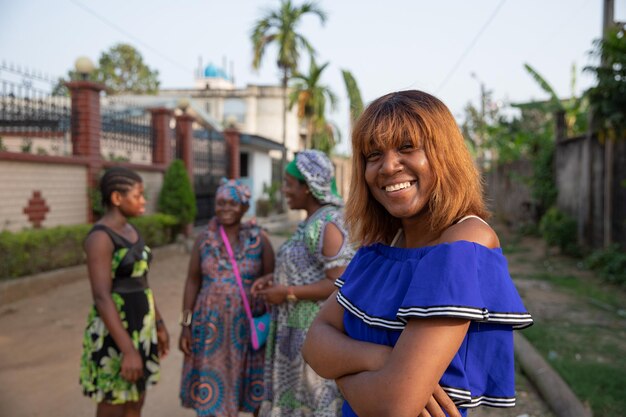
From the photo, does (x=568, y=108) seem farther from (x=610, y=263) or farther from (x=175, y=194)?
(x=175, y=194)

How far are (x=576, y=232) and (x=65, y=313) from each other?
31.4 feet

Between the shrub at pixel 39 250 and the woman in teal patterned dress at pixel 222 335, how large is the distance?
16.4 feet

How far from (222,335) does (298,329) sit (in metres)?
0.57

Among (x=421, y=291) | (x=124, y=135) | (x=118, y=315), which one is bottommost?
(x=118, y=315)

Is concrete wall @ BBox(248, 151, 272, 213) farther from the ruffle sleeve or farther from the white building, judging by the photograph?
the ruffle sleeve

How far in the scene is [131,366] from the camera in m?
2.88

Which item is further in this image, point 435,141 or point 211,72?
point 211,72

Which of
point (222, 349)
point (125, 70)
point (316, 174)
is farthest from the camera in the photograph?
point (125, 70)

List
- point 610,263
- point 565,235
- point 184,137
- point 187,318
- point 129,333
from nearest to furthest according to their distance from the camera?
1. point 129,333
2. point 187,318
3. point 610,263
4. point 565,235
5. point 184,137

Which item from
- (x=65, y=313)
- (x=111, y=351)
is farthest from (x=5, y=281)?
(x=111, y=351)

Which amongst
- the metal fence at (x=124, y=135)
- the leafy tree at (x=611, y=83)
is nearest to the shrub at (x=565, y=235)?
the leafy tree at (x=611, y=83)

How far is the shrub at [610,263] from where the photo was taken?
804 centimetres

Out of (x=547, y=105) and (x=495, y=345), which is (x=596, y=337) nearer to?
(x=495, y=345)

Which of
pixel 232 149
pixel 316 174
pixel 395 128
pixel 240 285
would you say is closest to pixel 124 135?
pixel 232 149
